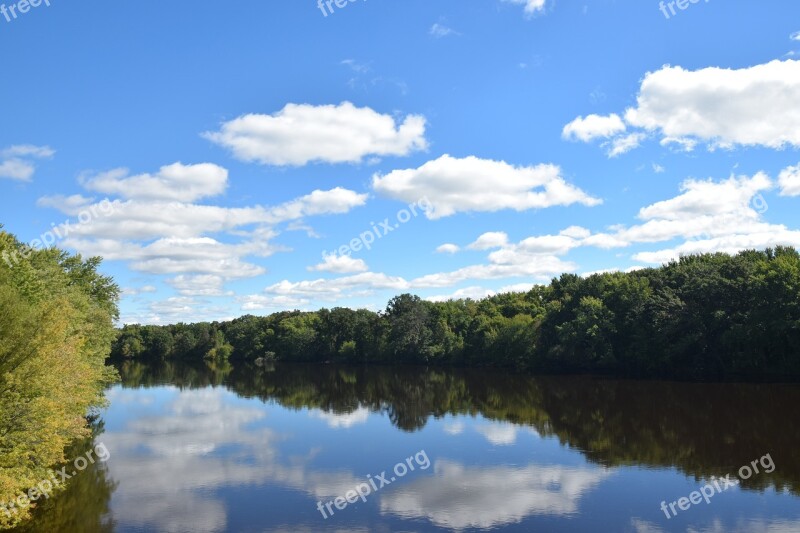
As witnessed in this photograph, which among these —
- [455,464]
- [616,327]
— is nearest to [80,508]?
[455,464]

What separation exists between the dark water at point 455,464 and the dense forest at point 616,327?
7.33 meters

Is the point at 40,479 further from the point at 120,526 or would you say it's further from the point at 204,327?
the point at 204,327

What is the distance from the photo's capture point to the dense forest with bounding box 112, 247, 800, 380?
63.0 metres

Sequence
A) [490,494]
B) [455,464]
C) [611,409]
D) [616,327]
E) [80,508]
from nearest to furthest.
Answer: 1. [80,508]
2. [490,494]
3. [455,464]
4. [611,409]
5. [616,327]

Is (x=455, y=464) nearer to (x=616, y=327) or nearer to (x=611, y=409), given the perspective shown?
(x=611, y=409)

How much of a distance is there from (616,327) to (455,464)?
53.5 metres

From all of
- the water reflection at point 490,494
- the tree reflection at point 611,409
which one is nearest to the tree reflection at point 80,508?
the water reflection at point 490,494

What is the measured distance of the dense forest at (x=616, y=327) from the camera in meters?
63.0

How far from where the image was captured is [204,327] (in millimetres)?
170375

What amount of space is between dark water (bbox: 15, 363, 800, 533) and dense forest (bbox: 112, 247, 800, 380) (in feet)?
24.1

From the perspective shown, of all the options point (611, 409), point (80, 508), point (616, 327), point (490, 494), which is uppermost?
point (616, 327)

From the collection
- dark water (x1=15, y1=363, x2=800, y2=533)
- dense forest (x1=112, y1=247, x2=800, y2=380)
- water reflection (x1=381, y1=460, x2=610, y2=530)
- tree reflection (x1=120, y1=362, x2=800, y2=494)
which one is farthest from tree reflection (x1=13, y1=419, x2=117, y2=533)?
A: dense forest (x1=112, y1=247, x2=800, y2=380)

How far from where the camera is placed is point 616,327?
3142 inches

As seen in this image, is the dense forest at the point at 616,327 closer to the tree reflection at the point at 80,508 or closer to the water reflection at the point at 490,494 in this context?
the water reflection at the point at 490,494
